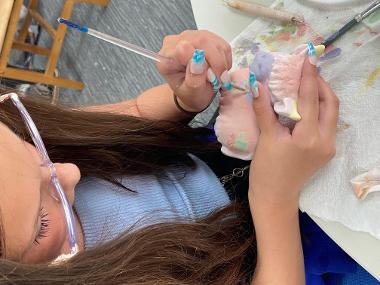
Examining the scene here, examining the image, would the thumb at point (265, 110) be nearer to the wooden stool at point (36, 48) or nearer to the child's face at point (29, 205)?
the child's face at point (29, 205)

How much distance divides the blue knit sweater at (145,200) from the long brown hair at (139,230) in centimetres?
2

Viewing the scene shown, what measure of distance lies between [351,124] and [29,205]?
35cm

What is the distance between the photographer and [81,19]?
1533 mm

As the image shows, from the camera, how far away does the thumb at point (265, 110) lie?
51cm

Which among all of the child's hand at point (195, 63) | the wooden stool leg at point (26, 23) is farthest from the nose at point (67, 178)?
the wooden stool leg at point (26, 23)

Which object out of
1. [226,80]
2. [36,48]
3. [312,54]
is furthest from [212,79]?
[36,48]

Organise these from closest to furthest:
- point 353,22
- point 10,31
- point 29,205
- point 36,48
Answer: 1. point 29,205
2. point 353,22
3. point 10,31
4. point 36,48

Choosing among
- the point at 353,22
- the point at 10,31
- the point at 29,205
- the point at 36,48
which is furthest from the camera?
the point at 36,48

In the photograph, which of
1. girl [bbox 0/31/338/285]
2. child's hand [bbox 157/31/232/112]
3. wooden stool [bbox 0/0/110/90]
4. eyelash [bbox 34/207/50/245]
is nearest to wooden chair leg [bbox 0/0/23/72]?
wooden stool [bbox 0/0/110/90]

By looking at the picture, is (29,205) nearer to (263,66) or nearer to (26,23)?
(263,66)

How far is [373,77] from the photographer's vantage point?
0.54 metres

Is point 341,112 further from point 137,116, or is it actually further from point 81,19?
point 81,19

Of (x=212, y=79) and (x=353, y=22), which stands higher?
(x=353, y=22)

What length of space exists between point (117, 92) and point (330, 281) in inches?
33.3
